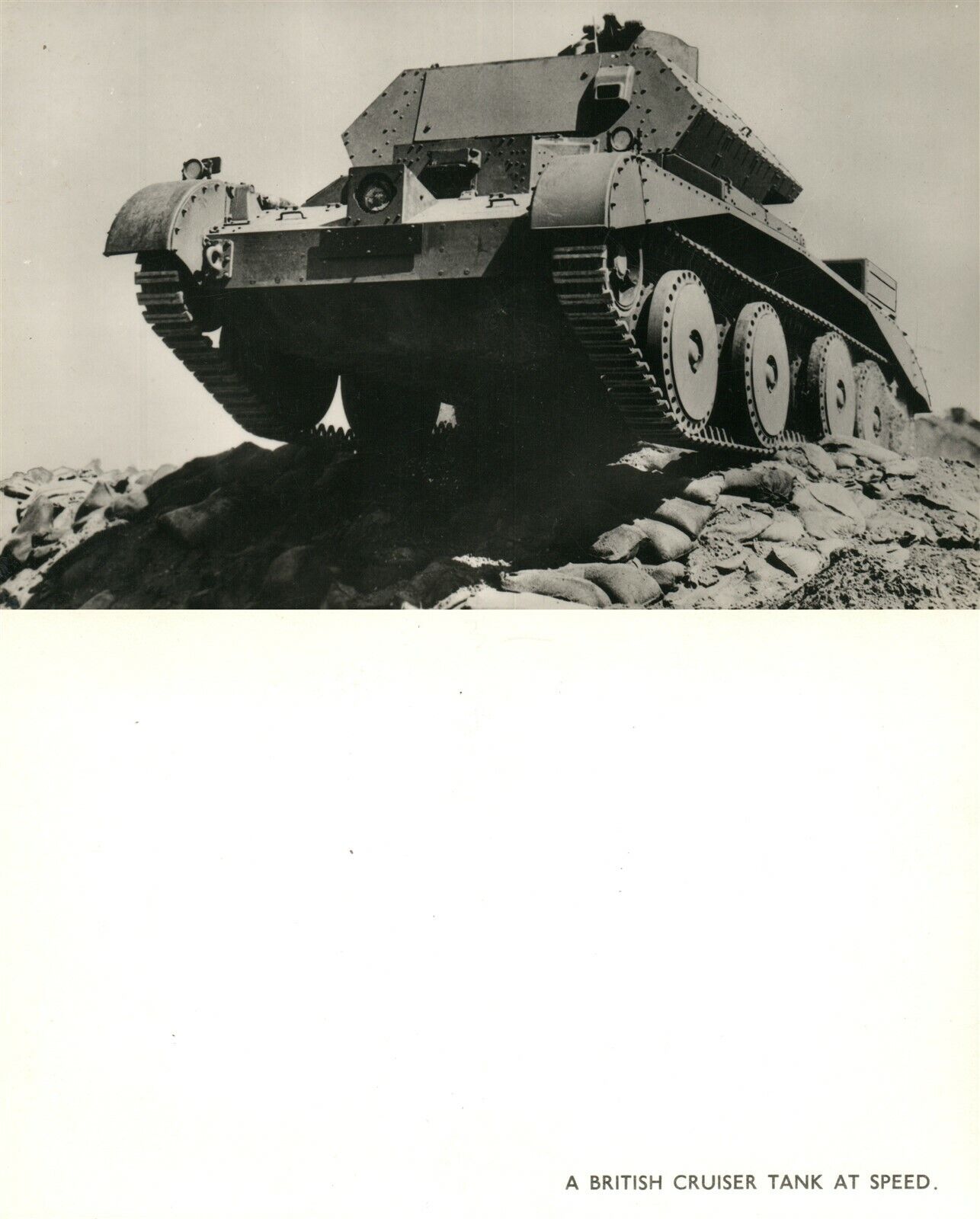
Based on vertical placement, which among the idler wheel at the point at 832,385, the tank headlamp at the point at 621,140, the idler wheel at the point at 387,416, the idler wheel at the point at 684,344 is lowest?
the idler wheel at the point at 684,344

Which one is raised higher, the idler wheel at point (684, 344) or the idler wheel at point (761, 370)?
the idler wheel at point (761, 370)

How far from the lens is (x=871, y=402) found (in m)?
11.6

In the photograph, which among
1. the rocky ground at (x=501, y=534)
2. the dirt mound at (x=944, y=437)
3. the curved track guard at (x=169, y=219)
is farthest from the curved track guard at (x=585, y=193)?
the dirt mound at (x=944, y=437)

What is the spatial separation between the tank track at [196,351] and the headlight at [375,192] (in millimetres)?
1150

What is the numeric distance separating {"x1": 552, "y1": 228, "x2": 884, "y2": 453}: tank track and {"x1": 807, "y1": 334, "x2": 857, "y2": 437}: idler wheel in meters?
1.38

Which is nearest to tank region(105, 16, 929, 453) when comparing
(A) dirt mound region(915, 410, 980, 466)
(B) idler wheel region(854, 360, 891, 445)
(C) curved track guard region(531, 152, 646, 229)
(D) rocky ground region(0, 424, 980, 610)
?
(C) curved track guard region(531, 152, 646, 229)

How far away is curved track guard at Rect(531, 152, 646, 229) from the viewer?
6.50 m

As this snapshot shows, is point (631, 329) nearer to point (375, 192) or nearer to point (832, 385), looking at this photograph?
point (375, 192)

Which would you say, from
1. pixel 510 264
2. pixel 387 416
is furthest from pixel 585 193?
pixel 387 416

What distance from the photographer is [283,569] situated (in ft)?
25.6

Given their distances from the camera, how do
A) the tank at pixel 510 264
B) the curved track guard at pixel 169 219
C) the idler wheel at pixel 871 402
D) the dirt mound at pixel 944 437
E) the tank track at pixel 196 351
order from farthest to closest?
the dirt mound at pixel 944 437
the idler wheel at pixel 871 402
the tank track at pixel 196 351
the curved track guard at pixel 169 219
the tank at pixel 510 264

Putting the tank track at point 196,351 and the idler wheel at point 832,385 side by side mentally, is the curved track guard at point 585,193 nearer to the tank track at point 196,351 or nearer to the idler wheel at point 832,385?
the tank track at point 196,351

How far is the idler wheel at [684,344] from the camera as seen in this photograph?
7379 mm

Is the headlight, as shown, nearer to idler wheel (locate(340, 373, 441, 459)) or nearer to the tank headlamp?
the tank headlamp
